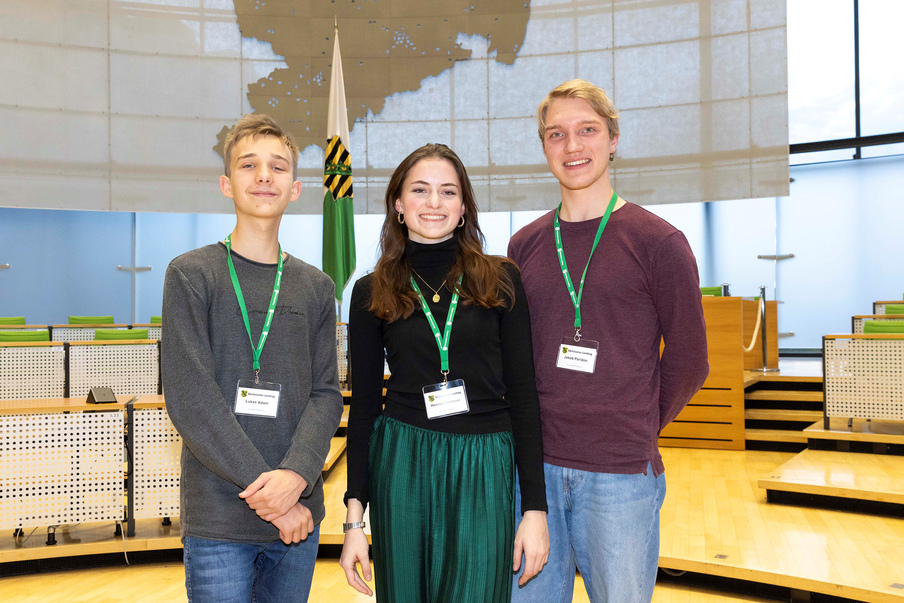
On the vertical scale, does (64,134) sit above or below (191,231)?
above

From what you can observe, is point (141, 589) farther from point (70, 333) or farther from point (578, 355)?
point (70, 333)

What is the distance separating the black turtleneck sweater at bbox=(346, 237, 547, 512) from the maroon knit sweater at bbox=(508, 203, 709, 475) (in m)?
0.08

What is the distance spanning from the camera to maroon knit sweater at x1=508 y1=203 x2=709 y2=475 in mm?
1457

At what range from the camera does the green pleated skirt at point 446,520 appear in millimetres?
1360

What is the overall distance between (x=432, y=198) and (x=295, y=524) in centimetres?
80

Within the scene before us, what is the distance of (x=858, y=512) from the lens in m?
3.91

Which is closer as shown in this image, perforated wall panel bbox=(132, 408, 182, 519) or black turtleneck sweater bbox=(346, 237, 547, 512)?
black turtleneck sweater bbox=(346, 237, 547, 512)

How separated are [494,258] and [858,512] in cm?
367

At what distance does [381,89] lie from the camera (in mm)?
10180

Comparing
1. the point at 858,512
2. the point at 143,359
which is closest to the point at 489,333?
the point at 858,512

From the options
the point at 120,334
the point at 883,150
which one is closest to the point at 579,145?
the point at 120,334

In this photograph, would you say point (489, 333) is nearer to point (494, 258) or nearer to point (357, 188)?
point (494, 258)

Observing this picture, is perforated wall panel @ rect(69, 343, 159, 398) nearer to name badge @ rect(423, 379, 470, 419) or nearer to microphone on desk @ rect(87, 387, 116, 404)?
microphone on desk @ rect(87, 387, 116, 404)

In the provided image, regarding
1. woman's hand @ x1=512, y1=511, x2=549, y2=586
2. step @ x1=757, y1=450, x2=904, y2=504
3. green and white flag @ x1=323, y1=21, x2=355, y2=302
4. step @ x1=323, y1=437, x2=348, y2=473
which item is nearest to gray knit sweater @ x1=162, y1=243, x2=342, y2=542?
woman's hand @ x1=512, y1=511, x2=549, y2=586
